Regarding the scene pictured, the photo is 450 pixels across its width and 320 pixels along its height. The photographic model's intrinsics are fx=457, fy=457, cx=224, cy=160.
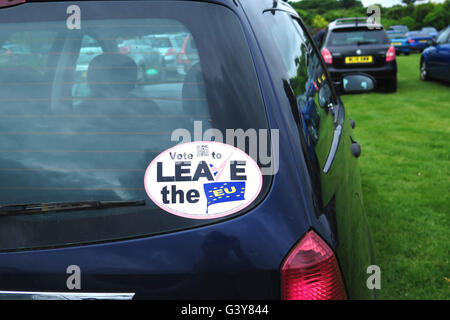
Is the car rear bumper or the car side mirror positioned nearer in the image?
the car side mirror

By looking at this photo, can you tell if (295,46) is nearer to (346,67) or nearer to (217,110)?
(217,110)

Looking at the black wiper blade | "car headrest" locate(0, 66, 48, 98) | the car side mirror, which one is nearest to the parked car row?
the car side mirror

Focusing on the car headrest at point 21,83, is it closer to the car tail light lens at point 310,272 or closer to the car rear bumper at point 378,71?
the car tail light lens at point 310,272

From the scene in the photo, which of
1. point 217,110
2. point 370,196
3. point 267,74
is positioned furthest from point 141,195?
point 370,196

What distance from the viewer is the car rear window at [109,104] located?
4.23 ft

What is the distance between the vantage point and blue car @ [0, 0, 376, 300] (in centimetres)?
122

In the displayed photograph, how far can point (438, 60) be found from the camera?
439 inches

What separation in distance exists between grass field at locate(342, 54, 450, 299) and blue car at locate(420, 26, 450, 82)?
2024 millimetres

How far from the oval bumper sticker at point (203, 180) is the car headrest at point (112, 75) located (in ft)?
0.94

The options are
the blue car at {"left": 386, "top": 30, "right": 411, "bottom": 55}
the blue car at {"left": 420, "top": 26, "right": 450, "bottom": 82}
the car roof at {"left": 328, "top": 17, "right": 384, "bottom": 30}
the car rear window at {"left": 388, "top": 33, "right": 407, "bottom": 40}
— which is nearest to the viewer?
the car roof at {"left": 328, "top": 17, "right": 384, "bottom": 30}

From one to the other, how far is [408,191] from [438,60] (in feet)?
25.8

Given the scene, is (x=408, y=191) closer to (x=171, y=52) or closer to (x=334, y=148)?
(x=334, y=148)

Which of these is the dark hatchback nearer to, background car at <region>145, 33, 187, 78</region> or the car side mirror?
the car side mirror

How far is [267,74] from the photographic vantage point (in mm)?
1371
